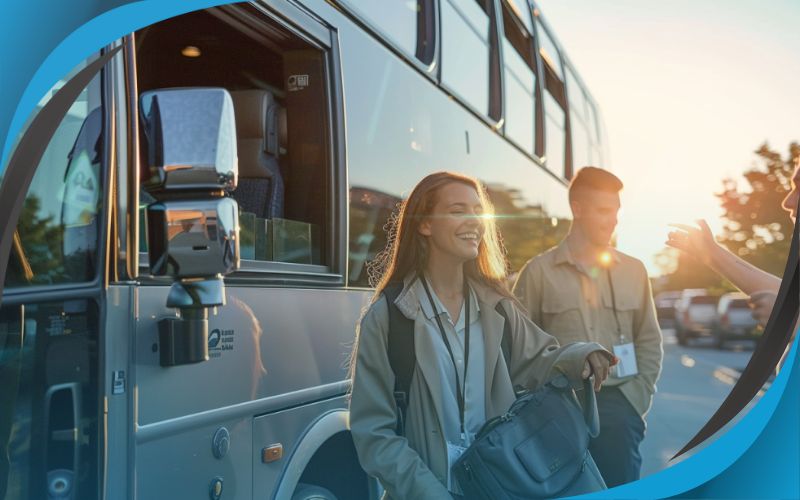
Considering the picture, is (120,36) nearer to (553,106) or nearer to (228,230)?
(228,230)

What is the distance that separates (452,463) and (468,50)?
2.04 m

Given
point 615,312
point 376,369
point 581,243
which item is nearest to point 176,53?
point 376,369

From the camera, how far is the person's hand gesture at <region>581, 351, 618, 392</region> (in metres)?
2.31

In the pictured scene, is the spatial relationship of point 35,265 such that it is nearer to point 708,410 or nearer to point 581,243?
point 708,410

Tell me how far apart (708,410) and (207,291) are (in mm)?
1327

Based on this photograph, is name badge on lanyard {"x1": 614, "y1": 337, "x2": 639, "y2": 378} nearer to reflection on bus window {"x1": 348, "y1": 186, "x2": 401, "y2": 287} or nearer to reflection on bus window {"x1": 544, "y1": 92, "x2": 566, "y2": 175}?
reflection on bus window {"x1": 348, "y1": 186, "x2": 401, "y2": 287}

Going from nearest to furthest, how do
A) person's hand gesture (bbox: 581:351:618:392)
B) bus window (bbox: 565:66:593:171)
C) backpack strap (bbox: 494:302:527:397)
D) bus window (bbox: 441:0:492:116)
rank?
person's hand gesture (bbox: 581:351:618:392), backpack strap (bbox: 494:302:527:397), bus window (bbox: 441:0:492:116), bus window (bbox: 565:66:593:171)

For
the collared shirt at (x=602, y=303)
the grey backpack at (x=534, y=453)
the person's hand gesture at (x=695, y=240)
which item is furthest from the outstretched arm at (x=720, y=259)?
the collared shirt at (x=602, y=303)

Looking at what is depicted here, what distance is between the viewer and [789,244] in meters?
2.01

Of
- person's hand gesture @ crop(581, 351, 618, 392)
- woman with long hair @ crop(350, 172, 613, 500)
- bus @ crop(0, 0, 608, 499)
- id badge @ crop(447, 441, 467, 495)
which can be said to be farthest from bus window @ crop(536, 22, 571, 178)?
id badge @ crop(447, 441, 467, 495)

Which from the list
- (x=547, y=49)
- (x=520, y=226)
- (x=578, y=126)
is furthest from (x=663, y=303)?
(x=578, y=126)

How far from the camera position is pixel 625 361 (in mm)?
3262

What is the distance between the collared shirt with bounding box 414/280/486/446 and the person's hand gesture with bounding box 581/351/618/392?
0.29 metres

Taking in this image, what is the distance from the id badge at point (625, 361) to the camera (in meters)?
3.24
